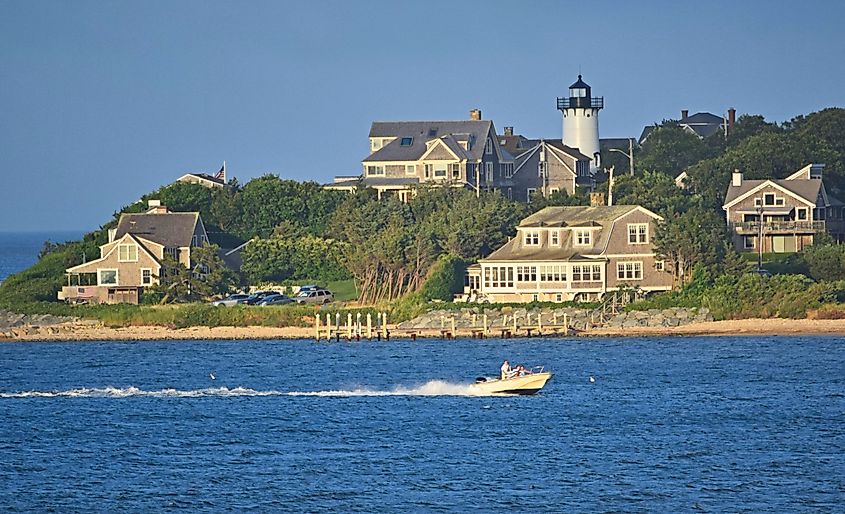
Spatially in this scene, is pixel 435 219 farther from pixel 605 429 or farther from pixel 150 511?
pixel 150 511

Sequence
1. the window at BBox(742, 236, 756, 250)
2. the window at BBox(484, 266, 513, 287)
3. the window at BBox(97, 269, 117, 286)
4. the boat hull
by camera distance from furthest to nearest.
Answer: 1. the window at BBox(742, 236, 756, 250)
2. the window at BBox(97, 269, 117, 286)
3. the window at BBox(484, 266, 513, 287)
4. the boat hull

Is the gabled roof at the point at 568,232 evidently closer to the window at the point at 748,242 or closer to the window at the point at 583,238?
the window at the point at 583,238

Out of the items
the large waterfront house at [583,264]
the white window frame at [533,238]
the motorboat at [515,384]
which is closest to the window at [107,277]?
the large waterfront house at [583,264]

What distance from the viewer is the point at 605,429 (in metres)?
53.2

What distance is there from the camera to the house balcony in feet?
314

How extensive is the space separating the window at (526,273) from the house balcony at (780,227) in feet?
49.9

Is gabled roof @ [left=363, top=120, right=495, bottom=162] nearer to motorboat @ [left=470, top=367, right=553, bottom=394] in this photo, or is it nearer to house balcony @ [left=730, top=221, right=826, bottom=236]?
house balcony @ [left=730, top=221, right=826, bottom=236]

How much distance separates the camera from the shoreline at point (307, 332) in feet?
265

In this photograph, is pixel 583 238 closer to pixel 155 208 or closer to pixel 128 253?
pixel 128 253

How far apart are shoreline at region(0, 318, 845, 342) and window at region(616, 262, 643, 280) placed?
4726mm

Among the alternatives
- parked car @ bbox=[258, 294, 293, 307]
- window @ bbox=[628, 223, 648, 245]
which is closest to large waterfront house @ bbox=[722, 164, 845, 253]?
window @ bbox=[628, 223, 648, 245]

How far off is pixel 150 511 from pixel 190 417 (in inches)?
657

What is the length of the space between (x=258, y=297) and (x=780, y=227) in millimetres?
28520

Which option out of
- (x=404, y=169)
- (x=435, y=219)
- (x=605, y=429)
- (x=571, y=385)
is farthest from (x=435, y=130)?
(x=605, y=429)
